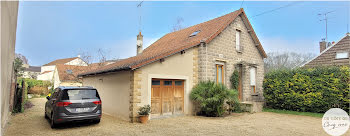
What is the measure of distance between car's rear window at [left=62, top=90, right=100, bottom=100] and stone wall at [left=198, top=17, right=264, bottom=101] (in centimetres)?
560

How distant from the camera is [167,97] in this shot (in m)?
9.51

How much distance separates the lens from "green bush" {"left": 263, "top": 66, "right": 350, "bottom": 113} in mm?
10188

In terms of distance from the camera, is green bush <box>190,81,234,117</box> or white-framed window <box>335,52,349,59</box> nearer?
green bush <box>190,81,234,117</box>

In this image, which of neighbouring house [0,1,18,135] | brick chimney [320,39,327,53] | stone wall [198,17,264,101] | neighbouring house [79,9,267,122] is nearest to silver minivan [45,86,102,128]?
neighbouring house [0,1,18,135]

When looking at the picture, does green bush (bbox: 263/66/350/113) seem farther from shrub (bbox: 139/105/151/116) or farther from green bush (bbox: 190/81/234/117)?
shrub (bbox: 139/105/151/116)

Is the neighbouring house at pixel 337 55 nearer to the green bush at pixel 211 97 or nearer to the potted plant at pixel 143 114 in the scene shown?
the green bush at pixel 211 97

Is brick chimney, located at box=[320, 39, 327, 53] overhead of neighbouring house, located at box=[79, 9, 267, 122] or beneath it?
overhead

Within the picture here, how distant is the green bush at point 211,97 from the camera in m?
9.41

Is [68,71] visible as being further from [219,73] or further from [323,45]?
[323,45]

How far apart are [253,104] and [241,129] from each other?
488 centimetres

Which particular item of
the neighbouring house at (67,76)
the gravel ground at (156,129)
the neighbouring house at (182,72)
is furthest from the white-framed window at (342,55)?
the neighbouring house at (67,76)

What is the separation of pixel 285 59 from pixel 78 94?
31.8 meters

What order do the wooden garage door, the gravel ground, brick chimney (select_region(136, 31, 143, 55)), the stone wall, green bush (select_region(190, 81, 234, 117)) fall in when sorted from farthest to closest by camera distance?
brick chimney (select_region(136, 31, 143, 55)), the stone wall, green bush (select_region(190, 81, 234, 117)), the wooden garage door, the gravel ground

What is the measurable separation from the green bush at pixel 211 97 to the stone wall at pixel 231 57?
883 millimetres
